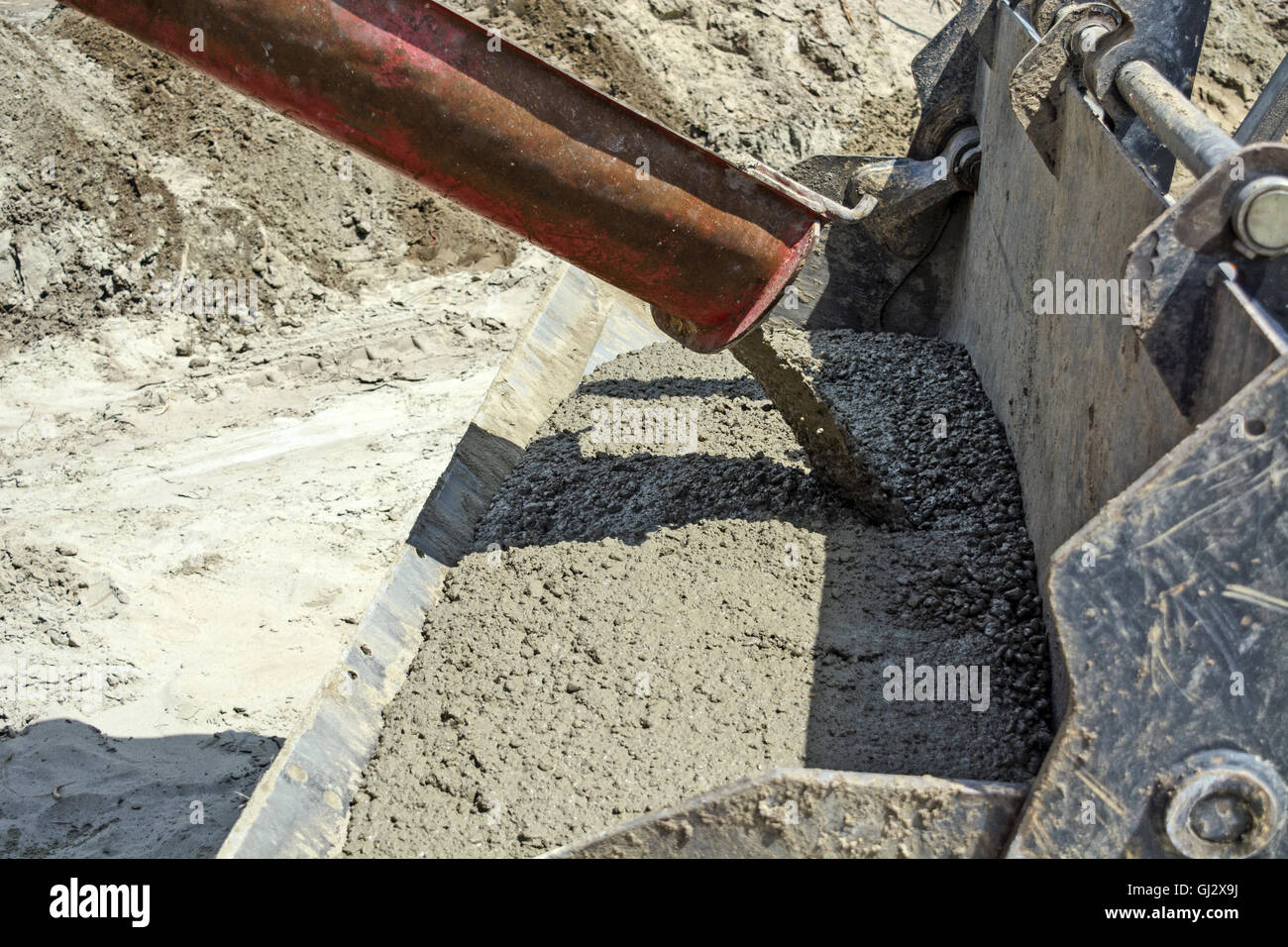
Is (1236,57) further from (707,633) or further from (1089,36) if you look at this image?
(707,633)

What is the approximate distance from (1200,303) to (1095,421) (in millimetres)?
817

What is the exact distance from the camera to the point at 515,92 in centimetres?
272

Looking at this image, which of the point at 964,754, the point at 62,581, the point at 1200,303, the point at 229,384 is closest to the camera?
the point at 1200,303

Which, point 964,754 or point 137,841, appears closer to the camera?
point 964,754

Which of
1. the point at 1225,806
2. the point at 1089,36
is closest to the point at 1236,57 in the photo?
the point at 1089,36

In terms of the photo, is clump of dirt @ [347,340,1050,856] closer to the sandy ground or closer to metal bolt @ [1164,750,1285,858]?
metal bolt @ [1164,750,1285,858]

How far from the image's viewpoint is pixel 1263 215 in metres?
1.75

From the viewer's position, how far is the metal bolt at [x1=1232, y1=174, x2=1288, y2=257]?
1.72 meters

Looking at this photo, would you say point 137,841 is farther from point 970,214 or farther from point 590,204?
point 970,214

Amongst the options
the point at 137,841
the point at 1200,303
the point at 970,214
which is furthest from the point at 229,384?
the point at 1200,303

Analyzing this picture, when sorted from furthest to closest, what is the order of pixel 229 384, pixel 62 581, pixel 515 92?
pixel 229 384, pixel 62 581, pixel 515 92

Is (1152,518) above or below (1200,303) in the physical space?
below

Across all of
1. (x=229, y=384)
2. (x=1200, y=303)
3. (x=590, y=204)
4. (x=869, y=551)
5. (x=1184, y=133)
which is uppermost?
(x=1184, y=133)

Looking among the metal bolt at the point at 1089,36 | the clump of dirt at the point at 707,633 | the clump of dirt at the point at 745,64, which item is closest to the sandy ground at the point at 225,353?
the clump of dirt at the point at 745,64
